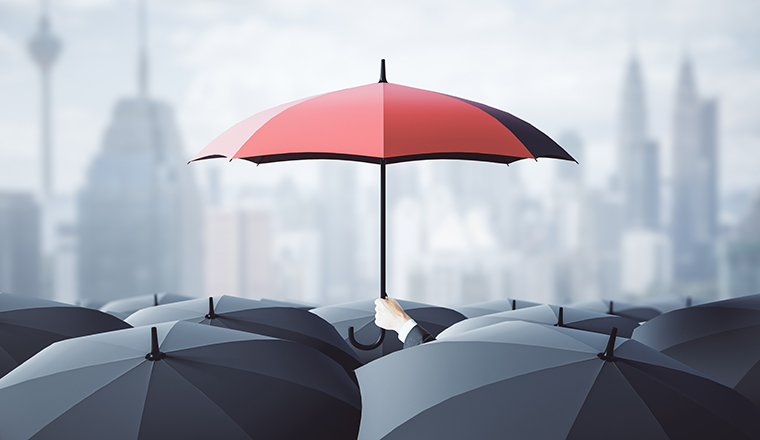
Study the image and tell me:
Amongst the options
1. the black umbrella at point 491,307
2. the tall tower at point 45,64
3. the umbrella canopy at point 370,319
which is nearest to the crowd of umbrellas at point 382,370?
the umbrella canopy at point 370,319

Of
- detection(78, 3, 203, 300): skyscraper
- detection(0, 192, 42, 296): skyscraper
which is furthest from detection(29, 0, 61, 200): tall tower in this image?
detection(78, 3, 203, 300): skyscraper

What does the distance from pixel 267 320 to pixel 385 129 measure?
1727 millimetres

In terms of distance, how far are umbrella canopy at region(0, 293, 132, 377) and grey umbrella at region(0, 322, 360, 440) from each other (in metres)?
1.03

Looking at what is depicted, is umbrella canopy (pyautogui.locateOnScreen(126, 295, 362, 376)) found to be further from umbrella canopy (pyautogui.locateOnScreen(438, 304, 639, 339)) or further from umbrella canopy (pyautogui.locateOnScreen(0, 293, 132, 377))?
umbrella canopy (pyautogui.locateOnScreen(438, 304, 639, 339))

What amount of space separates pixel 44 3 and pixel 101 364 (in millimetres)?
67711

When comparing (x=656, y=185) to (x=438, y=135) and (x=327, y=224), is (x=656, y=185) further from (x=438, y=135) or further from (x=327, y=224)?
(x=438, y=135)

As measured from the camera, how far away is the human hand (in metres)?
3.54

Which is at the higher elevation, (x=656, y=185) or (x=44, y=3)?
(x=44, y=3)

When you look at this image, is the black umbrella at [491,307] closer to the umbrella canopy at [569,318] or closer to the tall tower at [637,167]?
the umbrella canopy at [569,318]

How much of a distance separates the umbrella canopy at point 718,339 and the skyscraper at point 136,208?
75.1 metres

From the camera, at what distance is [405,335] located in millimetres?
3455

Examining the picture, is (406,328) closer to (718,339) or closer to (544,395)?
(544,395)

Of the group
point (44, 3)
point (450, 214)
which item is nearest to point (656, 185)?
point (450, 214)

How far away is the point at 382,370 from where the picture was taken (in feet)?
8.17
